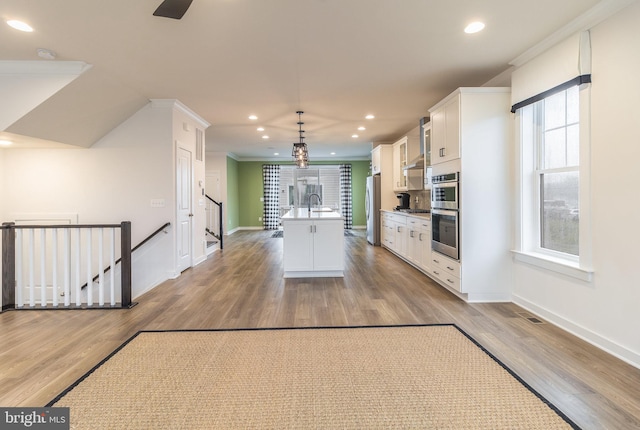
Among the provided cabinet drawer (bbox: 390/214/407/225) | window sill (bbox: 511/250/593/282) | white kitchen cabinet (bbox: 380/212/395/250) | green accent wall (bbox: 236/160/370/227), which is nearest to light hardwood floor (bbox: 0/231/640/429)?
window sill (bbox: 511/250/593/282)

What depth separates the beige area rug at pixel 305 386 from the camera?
5.35ft

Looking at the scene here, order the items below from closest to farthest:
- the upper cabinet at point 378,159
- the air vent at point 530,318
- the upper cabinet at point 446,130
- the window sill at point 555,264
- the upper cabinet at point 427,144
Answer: the window sill at point 555,264 → the air vent at point 530,318 → the upper cabinet at point 446,130 → the upper cabinet at point 427,144 → the upper cabinet at point 378,159

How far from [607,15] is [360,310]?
316cm

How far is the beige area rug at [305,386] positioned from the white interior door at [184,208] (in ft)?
8.67

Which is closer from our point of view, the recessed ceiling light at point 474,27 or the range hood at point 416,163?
the recessed ceiling light at point 474,27

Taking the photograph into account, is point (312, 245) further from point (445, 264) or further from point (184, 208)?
point (184, 208)

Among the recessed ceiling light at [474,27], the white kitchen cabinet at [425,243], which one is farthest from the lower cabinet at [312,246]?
the recessed ceiling light at [474,27]

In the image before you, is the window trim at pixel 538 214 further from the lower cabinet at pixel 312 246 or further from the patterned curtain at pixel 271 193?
the patterned curtain at pixel 271 193

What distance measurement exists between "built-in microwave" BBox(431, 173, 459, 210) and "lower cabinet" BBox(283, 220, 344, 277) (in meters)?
1.38

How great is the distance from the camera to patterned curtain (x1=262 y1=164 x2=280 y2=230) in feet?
36.8

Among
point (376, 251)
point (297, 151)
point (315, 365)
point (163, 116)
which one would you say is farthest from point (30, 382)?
point (376, 251)

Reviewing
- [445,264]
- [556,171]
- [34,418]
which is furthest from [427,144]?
[34,418]

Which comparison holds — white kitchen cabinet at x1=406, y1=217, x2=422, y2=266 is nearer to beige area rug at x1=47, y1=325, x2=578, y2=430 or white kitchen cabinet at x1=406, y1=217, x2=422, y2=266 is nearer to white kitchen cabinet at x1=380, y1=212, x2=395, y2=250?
white kitchen cabinet at x1=380, y1=212, x2=395, y2=250

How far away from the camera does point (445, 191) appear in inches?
152
